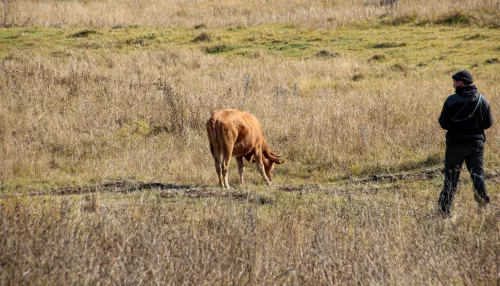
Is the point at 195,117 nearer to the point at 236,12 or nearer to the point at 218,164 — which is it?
the point at 218,164

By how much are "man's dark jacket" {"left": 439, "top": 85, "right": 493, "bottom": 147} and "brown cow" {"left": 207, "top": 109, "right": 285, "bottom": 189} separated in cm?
373

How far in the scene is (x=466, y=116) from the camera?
8258 mm

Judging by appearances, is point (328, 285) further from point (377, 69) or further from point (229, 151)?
point (377, 69)

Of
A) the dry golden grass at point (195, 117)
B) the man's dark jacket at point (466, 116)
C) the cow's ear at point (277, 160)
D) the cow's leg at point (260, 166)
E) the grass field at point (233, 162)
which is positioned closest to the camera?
the grass field at point (233, 162)

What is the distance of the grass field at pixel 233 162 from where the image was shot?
5.64 m

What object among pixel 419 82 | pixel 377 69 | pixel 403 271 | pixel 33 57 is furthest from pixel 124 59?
pixel 403 271

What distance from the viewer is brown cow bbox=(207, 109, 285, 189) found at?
34.6 ft

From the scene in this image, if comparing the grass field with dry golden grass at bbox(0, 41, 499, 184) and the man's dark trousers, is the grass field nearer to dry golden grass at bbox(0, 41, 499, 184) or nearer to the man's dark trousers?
dry golden grass at bbox(0, 41, 499, 184)

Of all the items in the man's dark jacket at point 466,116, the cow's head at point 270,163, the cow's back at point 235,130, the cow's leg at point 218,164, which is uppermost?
the man's dark jacket at point 466,116

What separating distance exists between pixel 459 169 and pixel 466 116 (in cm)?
74

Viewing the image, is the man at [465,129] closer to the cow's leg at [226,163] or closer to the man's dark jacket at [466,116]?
the man's dark jacket at [466,116]

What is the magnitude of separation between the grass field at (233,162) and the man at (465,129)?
1.12ft

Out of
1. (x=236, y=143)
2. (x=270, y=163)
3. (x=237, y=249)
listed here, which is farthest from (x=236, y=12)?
(x=237, y=249)

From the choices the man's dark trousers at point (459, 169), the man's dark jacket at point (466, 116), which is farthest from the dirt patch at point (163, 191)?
the man's dark jacket at point (466, 116)
